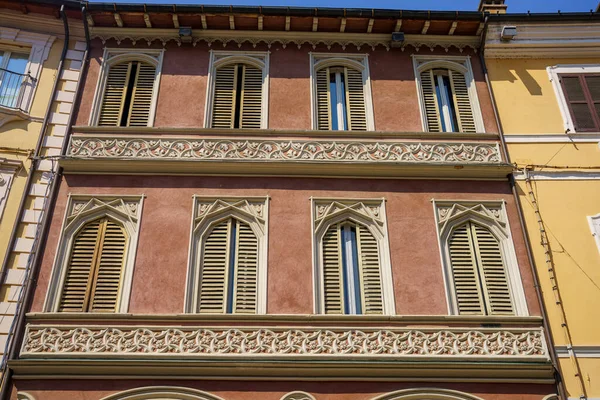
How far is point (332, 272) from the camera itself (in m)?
12.0

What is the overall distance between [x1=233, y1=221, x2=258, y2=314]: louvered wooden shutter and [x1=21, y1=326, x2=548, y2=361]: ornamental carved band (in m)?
0.60

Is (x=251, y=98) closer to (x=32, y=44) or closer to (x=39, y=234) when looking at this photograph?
(x=32, y=44)

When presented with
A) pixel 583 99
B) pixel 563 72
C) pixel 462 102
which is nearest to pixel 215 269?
pixel 462 102

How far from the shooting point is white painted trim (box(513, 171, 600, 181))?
1323cm

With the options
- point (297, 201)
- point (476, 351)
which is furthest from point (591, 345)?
point (297, 201)

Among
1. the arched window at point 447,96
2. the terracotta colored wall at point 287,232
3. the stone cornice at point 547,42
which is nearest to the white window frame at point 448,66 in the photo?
the arched window at point 447,96

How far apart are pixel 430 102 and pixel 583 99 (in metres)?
3.32

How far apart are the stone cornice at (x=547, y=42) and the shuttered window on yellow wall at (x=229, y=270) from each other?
738cm

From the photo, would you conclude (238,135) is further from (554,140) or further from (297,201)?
(554,140)

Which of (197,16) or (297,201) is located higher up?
(197,16)

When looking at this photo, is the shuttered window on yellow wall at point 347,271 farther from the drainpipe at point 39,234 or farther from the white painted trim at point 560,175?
the drainpipe at point 39,234

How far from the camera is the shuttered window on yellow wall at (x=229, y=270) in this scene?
11531 millimetres

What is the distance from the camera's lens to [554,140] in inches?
544

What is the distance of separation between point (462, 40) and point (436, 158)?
365 cm
